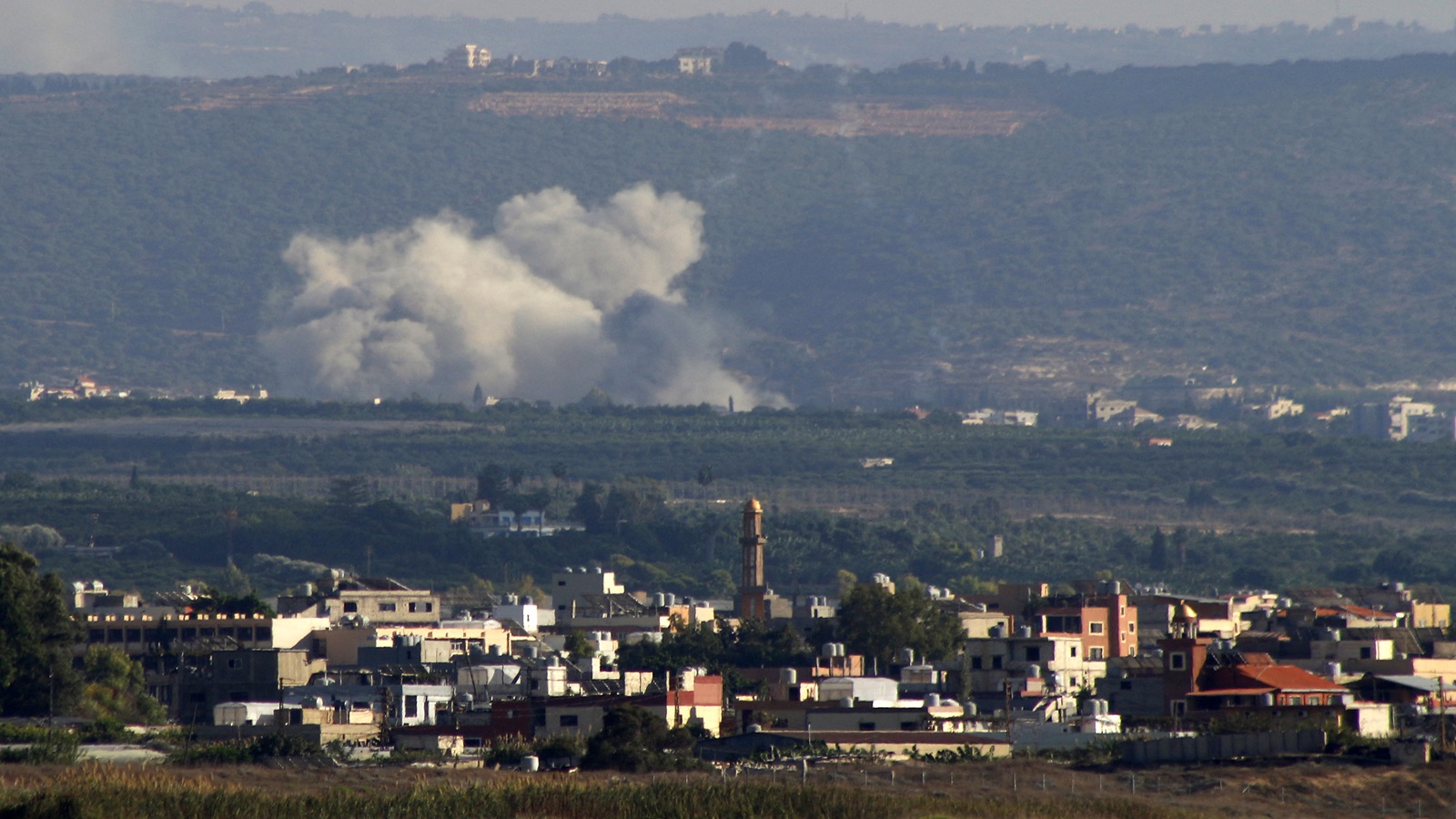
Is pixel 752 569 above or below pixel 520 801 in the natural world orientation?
above

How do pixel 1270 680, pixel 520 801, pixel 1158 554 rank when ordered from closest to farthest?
pixel 520 801 < pixel 1270 680 < pixel 1158 554

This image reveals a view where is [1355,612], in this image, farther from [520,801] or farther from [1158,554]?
[1158,554]

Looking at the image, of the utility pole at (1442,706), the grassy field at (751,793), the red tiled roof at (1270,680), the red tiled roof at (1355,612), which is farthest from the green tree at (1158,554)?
the grassy field at (751,793)

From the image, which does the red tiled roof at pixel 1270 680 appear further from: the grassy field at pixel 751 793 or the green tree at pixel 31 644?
the green tree at pixel 31 644

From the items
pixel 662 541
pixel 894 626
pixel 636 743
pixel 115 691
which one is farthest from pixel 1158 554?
pixel 636 743

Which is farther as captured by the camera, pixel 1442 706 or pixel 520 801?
pixel 1442 706

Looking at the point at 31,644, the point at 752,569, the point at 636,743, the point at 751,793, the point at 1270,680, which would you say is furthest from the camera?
the point at 752,569

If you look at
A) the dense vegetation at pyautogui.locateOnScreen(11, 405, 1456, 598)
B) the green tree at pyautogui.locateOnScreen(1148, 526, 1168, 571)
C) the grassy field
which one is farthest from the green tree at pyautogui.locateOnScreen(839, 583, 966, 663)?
the green tree at pyautogui.locateOnScreen(1148, 526, 1168, 571)
